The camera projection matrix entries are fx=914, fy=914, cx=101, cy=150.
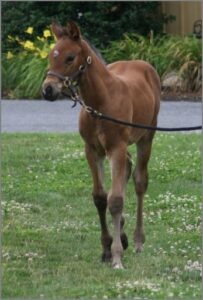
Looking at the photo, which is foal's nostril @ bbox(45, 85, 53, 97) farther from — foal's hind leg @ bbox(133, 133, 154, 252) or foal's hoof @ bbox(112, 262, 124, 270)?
foal's hind leg @ bbox(133, 133, 154, 252)

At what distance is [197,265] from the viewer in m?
7.43

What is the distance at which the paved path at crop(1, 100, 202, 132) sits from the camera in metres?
16.8

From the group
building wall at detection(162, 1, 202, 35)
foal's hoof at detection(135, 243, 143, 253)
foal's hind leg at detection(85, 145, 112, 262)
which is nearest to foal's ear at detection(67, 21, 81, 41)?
foal's hind leg at detection(85, 145, 112, 262)

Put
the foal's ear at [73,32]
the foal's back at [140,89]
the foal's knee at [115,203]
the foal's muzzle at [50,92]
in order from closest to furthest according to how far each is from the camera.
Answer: the foal's muzzle at [50,92], the foal's ear at [73,32], the foal's knee at [115,203], the foal's back at [140,89]

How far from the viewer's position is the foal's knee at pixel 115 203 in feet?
24.8

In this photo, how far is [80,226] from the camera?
30.3 feet

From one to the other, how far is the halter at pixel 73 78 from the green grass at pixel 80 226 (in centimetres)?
142

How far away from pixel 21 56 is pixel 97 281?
A: 15.7 m

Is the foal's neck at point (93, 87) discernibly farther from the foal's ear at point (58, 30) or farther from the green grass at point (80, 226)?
the green grass at point (80, 226)

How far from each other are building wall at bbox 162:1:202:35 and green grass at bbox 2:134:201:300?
→ 10279 mm

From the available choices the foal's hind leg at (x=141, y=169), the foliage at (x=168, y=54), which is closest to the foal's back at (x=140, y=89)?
the foal's hind leg at (x=141, y=169)

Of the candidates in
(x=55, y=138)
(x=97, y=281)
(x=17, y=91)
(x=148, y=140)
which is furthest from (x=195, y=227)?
(x=17, y=91)

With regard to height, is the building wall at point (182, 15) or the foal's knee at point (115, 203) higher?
the foal's knee at point (115, 203)

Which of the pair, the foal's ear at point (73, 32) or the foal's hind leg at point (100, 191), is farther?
the foal's hind leg at point (100, 191)
